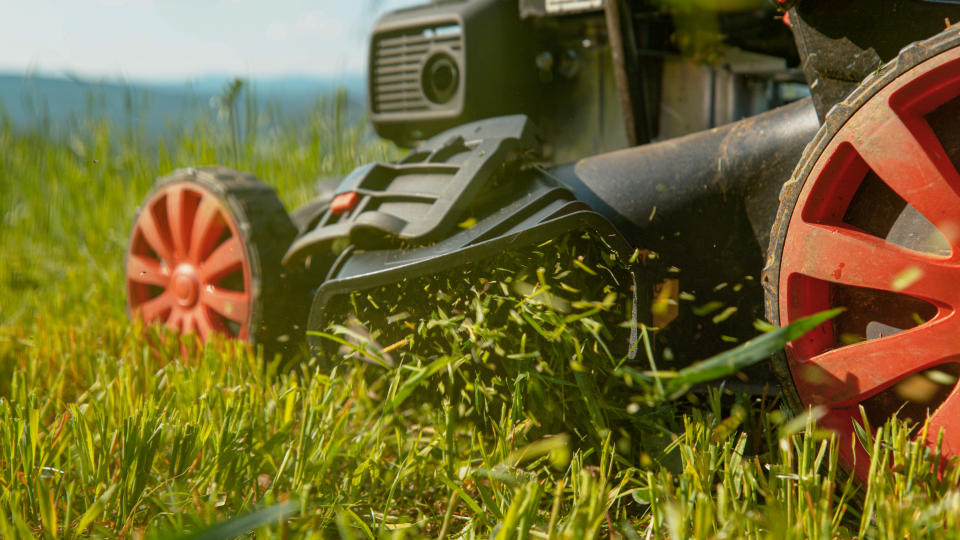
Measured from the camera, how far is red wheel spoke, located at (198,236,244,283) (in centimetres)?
198

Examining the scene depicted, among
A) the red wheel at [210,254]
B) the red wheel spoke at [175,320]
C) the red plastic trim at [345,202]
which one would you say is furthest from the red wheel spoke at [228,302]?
the red plastic trim at [345,202]

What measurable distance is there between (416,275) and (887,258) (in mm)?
749

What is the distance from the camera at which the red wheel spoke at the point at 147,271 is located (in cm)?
222

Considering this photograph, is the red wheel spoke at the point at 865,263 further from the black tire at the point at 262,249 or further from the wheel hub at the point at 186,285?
the wheel hub at the point at 186,285

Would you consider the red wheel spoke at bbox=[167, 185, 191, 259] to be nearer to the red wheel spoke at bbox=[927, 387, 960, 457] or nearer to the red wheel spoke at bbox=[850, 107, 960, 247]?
the red wheel spoke at bbox=[850, 107, 960, 247]

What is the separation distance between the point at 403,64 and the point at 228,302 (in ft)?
3.08

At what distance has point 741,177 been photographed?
1484mm

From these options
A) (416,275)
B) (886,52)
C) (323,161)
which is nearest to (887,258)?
(886,52)

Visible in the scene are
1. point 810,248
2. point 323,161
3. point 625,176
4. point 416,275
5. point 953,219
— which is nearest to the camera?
point 953,219

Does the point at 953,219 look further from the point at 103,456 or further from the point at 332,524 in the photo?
the point at 103,456

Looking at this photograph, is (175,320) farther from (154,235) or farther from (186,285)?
(154,235)

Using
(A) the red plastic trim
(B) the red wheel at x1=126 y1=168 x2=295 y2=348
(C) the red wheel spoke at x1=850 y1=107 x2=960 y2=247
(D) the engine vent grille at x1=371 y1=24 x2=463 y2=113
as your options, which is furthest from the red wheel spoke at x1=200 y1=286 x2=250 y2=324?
(C) the red wheel spoke at x1=850 y1=107 x2=960 y2=247

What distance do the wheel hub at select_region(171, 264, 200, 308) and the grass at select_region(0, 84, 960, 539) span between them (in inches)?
10.0

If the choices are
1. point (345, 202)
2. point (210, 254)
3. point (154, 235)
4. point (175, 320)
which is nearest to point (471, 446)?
point (345, 202)
